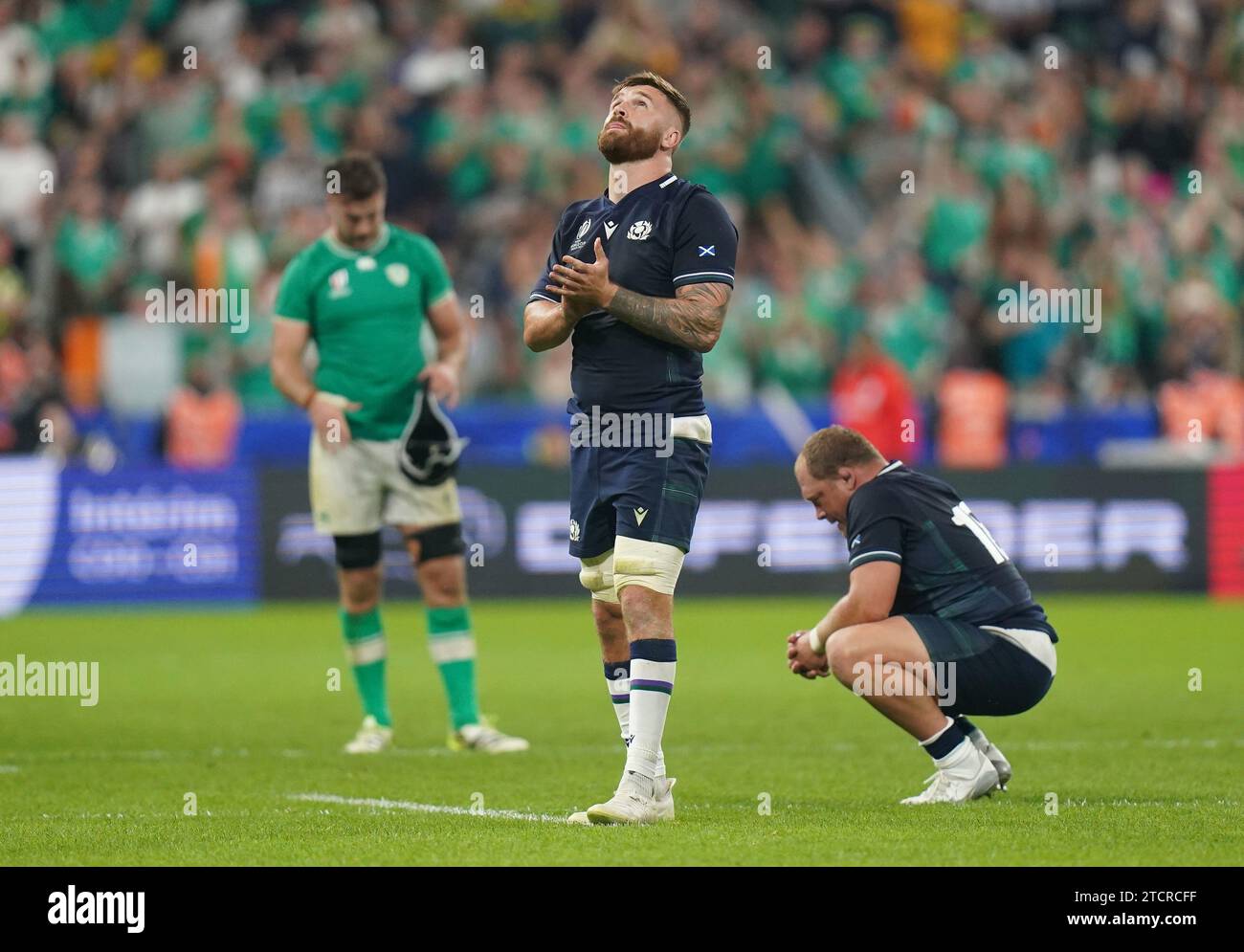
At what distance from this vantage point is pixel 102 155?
2222 centimetres

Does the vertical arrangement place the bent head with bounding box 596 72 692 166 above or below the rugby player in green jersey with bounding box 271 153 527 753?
above

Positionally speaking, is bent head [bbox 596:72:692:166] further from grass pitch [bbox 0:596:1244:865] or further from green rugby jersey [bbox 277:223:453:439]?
green rugby jersey [bbox 277:223:453:439]

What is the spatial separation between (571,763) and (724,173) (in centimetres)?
1488

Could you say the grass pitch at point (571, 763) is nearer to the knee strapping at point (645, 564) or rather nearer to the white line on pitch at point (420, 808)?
the white line on pitch at point (420, 808)

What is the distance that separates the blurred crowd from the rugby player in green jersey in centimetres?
911

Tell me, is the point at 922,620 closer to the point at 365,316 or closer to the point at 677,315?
the point at 677,315

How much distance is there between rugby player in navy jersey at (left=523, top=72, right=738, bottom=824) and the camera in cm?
692

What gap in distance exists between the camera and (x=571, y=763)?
8.93m
